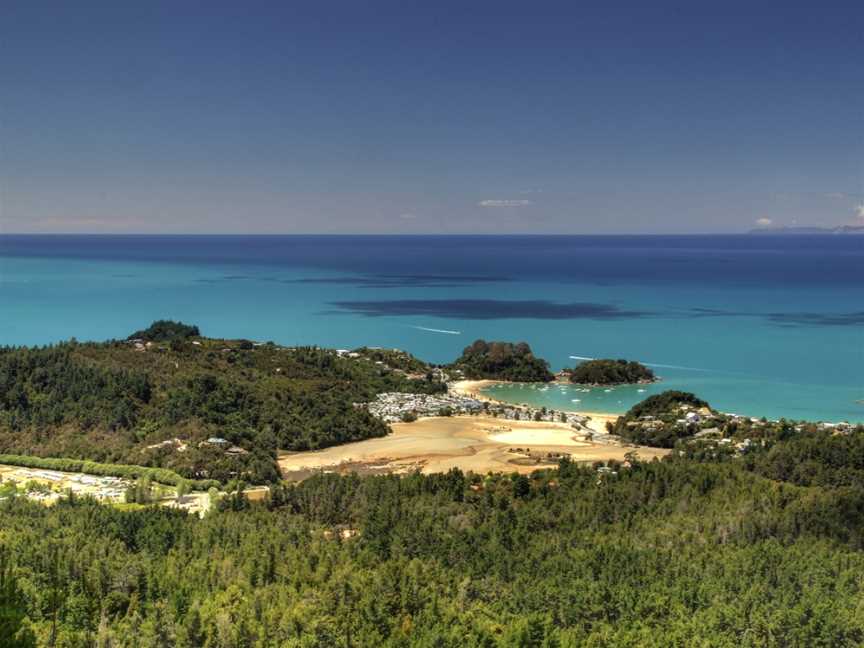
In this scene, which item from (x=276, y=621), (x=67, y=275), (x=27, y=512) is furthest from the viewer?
(x=67, y=275)

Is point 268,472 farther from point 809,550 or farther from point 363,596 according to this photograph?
point 809,550

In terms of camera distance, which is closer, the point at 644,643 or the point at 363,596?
the point at 644,643

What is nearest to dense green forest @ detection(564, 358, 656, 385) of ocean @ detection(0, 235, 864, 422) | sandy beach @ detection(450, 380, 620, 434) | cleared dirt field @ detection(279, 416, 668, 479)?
ocean @ detection(0, 235, 864, 422)

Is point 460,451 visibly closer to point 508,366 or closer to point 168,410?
point 168,410

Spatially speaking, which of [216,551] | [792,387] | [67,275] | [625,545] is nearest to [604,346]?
[792,387]

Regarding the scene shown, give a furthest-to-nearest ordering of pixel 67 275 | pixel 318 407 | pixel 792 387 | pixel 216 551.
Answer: pixel 67 275 < pixel 792 387 < pixel 318 407 < pixel 216 551

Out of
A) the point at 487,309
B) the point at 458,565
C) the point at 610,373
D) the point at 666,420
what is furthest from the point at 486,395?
the point at 487,309
